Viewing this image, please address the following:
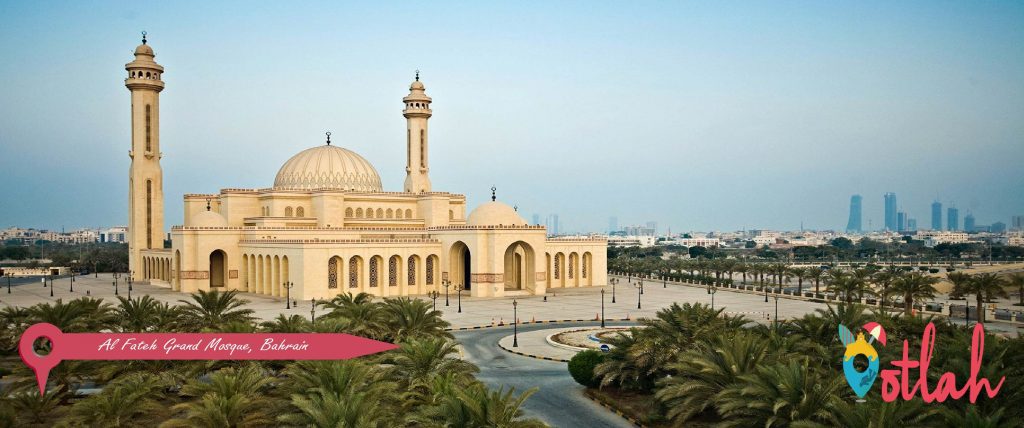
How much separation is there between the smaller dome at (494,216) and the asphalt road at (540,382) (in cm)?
2270

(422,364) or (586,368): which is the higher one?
(422,364)

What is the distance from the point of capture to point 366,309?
1194 inches

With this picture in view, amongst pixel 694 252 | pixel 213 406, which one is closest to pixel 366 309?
pixel 213 406

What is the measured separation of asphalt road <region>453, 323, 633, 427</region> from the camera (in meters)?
22.8

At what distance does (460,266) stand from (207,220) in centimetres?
1968

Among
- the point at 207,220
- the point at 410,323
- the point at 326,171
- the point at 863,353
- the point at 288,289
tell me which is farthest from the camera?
the point at 326,171

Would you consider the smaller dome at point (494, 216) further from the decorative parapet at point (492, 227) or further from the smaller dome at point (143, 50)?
the smaller dome at point (143, 50)

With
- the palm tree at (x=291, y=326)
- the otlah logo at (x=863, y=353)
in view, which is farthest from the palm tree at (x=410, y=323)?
the otlah logo at (x=863, y=353)

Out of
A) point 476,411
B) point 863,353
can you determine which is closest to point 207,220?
point 476,411

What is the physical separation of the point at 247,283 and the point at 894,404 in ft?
174

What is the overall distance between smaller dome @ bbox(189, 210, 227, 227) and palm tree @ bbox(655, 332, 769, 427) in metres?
49.0

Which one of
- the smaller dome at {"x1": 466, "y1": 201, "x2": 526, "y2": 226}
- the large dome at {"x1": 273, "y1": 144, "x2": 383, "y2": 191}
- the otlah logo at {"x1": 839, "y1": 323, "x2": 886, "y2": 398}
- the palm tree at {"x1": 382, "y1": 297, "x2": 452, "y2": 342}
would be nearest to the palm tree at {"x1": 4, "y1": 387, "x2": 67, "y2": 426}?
the palm tree at {"x1": 382, "y1": 297, "x2": 452, "y2": 342}

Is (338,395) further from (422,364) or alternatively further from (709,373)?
(709,373)

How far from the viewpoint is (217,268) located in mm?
65188
